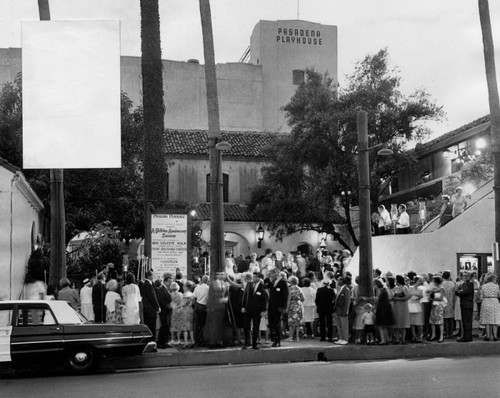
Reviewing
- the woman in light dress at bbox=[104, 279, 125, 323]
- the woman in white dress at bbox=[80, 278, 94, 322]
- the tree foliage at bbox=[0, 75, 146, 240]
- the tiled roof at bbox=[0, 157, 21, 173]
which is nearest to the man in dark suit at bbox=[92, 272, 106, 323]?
the woman in light dress at bbox=[104, 279, 125, 323]

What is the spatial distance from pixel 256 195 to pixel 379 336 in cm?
2750

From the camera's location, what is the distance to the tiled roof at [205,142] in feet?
163

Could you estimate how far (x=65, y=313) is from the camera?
14781 mm

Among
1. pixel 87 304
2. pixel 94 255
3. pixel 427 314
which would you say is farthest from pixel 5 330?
pixel 94 255

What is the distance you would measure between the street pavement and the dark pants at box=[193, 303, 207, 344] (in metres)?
2.30

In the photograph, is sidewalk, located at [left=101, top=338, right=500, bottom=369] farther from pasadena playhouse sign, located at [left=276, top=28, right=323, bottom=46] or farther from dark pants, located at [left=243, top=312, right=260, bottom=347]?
pasadena playhouse sign, located at [left=276, top=28, right=323, bottom=46]

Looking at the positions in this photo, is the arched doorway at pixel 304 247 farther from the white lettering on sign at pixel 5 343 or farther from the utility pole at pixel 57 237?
the white lettering on sign at pixel 5 343

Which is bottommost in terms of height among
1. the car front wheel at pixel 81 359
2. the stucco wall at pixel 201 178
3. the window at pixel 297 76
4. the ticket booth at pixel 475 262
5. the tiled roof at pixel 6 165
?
the car front wheel at pixel 81 359

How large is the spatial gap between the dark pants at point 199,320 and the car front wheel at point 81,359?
11.8 ft

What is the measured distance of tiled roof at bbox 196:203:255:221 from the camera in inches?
1891

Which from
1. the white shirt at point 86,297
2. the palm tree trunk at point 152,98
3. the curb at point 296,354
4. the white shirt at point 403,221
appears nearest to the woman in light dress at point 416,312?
the curb at point 296,354

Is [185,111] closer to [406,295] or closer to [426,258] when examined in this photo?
[426,258]

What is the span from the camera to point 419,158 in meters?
42.9

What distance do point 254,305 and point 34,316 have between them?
5.00 metres
